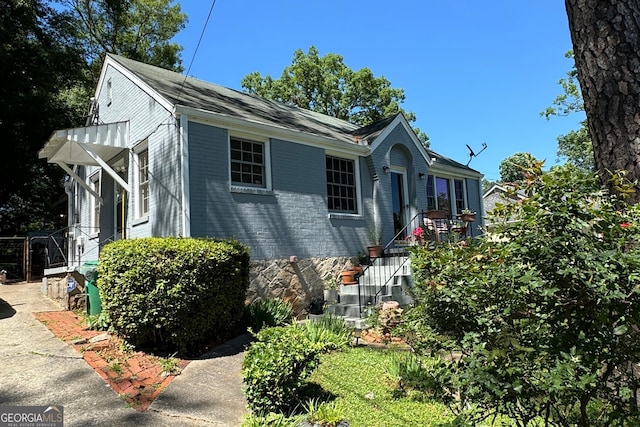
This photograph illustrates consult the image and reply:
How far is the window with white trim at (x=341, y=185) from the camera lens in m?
10.6

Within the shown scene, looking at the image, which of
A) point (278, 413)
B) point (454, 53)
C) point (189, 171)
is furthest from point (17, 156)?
point (278, 413)

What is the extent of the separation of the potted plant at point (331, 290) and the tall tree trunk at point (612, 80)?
681 centimetres

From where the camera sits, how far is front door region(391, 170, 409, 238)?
1221 cm

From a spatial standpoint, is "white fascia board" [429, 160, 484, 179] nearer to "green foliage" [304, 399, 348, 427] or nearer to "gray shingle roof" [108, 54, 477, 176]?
"gray shingle roof" [108, 54, 477, 176]

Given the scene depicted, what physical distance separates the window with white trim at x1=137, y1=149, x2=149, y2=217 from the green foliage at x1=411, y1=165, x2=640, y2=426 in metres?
8.50

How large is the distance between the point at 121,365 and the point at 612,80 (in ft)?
20.4

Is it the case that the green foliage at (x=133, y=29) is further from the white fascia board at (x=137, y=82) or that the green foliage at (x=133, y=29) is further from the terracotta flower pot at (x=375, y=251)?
the terracotta flower pot at (x=375, y=251)

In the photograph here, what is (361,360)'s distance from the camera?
588 cm

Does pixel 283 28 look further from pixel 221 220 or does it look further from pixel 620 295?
pixel 620 295

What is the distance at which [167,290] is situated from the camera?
571 cm

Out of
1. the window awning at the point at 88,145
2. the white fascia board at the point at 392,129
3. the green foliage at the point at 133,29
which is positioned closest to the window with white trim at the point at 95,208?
the window awning at the point at 88,145

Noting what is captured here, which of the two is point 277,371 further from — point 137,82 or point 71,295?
point 137,82

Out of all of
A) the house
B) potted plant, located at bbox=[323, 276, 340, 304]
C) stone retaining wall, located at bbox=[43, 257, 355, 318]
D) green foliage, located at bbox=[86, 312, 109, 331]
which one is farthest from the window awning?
potted plant, located at bbox=[323, 276, 340, 304]

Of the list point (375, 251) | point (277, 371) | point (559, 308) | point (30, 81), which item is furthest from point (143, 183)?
point (30, 81)
